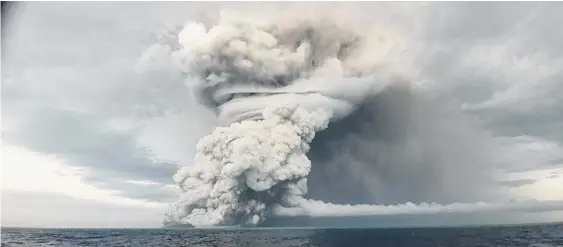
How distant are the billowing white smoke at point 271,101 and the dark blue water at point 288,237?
36 cm

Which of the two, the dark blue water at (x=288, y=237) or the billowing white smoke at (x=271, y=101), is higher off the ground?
the billowing white smoke at (x=271, y=101)

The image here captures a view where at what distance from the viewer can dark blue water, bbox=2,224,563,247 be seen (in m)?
8.66

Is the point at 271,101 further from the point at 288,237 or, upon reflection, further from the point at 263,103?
the point at 288,237

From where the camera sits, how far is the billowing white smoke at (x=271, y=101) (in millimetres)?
8492

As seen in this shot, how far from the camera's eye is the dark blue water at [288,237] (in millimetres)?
8656

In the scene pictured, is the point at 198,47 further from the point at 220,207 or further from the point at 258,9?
the point at 220,207

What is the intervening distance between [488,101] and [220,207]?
5.56 metres

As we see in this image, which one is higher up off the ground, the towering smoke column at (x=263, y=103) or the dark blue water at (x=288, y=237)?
the towering smoke column at (x=263, y=103)

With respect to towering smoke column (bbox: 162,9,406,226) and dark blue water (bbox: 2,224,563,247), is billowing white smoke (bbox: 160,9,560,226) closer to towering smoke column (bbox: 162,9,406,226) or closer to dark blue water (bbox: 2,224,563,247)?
towering smoke column (bbox: 162,9,406,226)

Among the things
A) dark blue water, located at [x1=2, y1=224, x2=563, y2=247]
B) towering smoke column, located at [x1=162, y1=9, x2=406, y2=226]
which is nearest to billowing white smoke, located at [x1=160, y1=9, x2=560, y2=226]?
towering smoke column, located at [x1=162, y1=9, x2=406, y2=226]

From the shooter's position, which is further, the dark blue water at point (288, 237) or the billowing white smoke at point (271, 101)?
the dark blue water at point (288, 237)

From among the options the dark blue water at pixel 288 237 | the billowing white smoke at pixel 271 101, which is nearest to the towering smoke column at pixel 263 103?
the billowing white smoke at pixel 271 101

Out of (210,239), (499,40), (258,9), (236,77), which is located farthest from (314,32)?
(210,239)

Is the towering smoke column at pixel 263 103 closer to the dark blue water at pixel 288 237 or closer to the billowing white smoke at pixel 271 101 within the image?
the billowing white smoke at pixel 271 101
